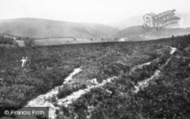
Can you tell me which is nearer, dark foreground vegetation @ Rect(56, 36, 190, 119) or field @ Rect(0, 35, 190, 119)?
dark foreground vegetation @ Rect(56, 36, 190, 119)

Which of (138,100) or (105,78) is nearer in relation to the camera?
(138,100)

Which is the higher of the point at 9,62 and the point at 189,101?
the point at 9,62

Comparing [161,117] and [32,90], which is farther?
[32,90]

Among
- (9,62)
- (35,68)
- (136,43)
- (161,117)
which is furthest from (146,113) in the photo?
(136,43)

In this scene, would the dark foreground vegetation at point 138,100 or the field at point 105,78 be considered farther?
the field at point 105,78

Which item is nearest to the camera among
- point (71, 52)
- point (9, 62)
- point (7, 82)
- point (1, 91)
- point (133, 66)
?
point (1, 91)

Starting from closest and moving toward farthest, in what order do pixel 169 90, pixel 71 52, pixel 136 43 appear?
pixel 169 90 → pixel 71 52 → pixel 136 43

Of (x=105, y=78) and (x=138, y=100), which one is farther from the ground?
(x=105, y=78)

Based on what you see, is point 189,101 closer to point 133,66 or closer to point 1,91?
point 133,66
